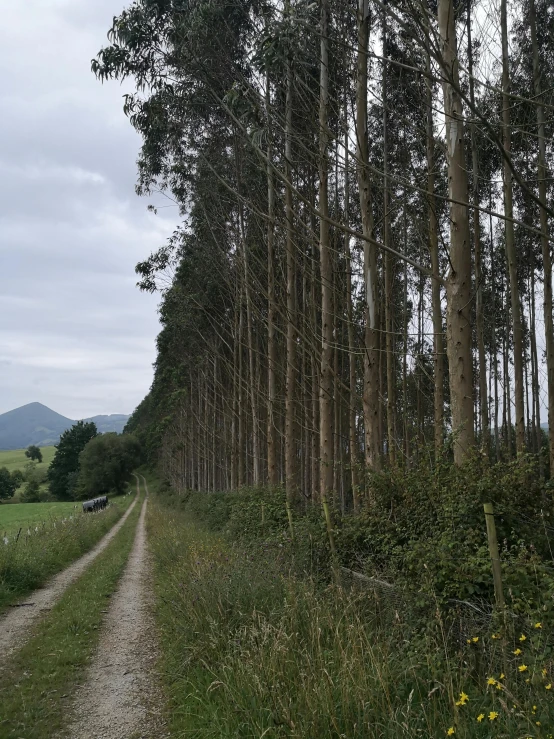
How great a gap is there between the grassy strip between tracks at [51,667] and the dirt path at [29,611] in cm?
15

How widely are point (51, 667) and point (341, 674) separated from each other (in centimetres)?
374

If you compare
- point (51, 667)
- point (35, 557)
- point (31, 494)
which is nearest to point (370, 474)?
point (51, 667)

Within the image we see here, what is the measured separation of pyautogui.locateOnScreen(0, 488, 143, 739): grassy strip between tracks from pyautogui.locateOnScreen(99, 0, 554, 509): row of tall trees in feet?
12.9

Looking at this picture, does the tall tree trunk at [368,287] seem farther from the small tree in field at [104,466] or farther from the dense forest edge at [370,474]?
the small tree in field at [104,466]

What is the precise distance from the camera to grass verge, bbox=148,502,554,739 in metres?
2.97

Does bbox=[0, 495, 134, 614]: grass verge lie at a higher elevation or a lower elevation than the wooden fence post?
lower

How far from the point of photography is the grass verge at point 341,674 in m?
2.97

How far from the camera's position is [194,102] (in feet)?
46.7

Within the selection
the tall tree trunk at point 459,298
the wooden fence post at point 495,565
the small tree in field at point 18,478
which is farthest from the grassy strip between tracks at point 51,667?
the small tree in field at point 18,478

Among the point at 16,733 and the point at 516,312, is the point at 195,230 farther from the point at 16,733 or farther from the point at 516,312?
the point at 16,733

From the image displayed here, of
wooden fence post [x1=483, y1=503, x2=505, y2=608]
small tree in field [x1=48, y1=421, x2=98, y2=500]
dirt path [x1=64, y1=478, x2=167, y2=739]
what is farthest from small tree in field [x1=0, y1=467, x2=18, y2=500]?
wooden fence post [x1=483, y1=503, x2=505, y2=608]

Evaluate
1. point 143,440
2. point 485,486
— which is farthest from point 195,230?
point 143,440

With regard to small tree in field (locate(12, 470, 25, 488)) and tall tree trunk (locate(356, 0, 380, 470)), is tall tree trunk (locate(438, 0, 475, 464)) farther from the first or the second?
small tree in field (locate(12, 470, 25, 488))

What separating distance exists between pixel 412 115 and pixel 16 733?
13.5 meters
